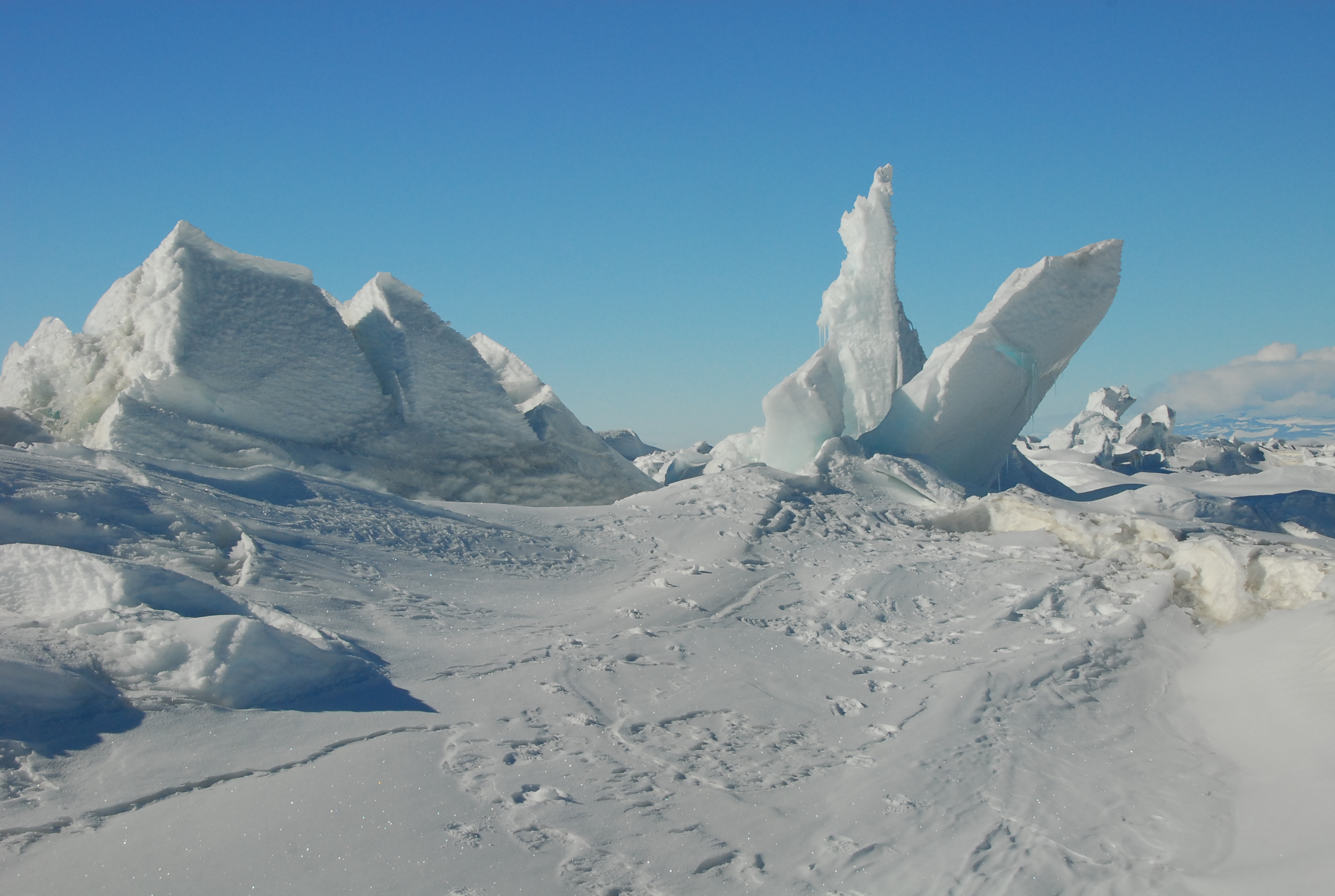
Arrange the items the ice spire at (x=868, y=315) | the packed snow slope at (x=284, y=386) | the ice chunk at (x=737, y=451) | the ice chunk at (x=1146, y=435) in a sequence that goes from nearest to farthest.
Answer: the packed snow slope at (x=284, y=386), the ice spire at (x=868, y=315), the ice chunk at (x=737, y=451), the ice chunk at (x=1146, y=435)

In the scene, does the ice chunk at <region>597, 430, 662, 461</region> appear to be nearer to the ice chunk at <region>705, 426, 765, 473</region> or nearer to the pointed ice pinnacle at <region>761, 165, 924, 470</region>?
the ice chunk at <region>705, 426, 765, 473</region>

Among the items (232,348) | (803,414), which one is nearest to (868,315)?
(803,414)

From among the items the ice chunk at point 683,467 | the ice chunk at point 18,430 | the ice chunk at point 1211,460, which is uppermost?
the ice chunk at point 18,430

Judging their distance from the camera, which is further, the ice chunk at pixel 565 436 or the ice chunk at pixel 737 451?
the ice chunk at pixel 737 451

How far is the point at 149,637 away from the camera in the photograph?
2.97 m

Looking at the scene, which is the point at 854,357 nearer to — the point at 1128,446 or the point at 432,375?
the point at 432,375

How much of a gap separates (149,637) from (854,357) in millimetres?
8862

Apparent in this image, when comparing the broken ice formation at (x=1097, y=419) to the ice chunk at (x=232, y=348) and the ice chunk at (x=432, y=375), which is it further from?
the ice chunk at (x=232, y=348)

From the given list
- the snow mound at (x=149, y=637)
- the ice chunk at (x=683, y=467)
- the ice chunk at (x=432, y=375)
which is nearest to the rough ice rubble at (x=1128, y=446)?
the ice chunk at (x=683, y=467)

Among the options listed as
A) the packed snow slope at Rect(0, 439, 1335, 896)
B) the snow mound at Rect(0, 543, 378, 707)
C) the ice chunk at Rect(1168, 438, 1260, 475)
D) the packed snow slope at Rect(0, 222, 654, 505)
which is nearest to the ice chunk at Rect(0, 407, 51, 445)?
the packed snow slope at Rect(0, 222, 654, 505)

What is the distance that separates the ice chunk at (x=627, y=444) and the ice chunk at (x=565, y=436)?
636cm

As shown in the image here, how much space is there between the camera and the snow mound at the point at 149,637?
290cm

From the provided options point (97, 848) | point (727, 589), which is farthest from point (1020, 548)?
point (97, 848)

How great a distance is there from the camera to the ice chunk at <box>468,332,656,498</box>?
374 inches
